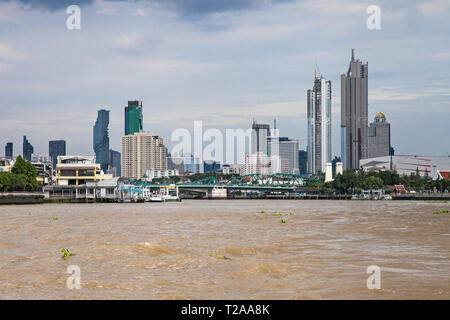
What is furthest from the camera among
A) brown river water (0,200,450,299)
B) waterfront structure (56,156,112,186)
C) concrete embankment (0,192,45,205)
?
waterfront structure (56,156,112,186)

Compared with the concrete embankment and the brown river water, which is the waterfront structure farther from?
the brown river water

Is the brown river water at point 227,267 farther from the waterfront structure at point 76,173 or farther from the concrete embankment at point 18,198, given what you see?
the waterfront structure at point 76,173

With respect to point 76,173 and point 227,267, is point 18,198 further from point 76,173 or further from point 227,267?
point 227,267

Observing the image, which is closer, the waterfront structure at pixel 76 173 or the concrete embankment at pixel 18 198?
the concrete embankment at pixel 18 198

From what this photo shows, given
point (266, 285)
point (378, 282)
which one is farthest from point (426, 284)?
point (266, 285)

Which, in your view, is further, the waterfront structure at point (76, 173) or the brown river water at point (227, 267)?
the waterfront structure at point (76, 173)

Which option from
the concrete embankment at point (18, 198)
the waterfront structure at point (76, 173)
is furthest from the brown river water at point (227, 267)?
the waterfront structure at point (76, 173)

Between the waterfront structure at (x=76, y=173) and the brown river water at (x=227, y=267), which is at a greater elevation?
the waterfront structure at (x=76, y=173)

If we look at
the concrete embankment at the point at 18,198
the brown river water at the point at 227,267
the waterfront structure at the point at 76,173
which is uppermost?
the waterfront structure at the point at 76,173

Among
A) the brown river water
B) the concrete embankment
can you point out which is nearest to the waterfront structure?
the concrete embankment

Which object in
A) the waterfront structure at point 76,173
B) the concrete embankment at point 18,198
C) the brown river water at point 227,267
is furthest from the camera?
the waterfront structure at point 76,173

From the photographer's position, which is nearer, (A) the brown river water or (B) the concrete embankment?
(A) the brown river water

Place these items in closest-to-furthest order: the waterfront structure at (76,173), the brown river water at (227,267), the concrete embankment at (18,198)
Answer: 1. the brown river water at (227,267)
2. the concrete embankment at (18,198)
3. the waterfront structure at (76,173)
